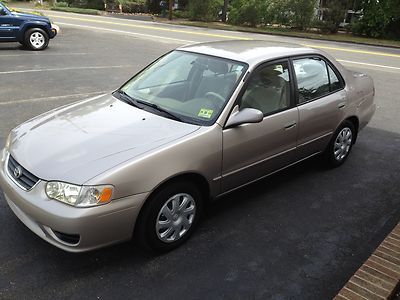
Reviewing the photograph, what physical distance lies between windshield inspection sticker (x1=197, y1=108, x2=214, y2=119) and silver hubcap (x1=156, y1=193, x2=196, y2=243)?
729mm

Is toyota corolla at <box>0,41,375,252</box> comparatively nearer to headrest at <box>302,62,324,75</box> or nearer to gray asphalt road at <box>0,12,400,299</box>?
headrest at <box>302,62,324,75</box>

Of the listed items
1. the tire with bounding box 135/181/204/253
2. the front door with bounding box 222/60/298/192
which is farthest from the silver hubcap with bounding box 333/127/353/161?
the tire with bounding box 135/181/204/253

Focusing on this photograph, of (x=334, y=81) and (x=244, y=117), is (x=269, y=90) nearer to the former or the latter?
(x=244, y=117)

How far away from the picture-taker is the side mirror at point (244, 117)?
3676 millimetres

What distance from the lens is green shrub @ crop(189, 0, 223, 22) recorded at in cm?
3153

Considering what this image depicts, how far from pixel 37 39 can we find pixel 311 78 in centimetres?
1101

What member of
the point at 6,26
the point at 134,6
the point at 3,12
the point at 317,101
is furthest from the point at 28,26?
the point at 134,6

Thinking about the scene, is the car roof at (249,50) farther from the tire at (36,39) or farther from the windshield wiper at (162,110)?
the tire at (36,39)

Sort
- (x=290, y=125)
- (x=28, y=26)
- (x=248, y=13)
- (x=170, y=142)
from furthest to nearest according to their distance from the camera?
1. (x=248, y=13)
2. (x=28, y=26)
3. (x=290, y=125)
4. (x=170, y=142)

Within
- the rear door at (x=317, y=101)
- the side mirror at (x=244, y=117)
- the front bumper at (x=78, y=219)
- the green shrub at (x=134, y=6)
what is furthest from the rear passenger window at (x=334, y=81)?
the green shrub at (x=134, y=6)

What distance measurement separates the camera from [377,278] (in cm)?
286

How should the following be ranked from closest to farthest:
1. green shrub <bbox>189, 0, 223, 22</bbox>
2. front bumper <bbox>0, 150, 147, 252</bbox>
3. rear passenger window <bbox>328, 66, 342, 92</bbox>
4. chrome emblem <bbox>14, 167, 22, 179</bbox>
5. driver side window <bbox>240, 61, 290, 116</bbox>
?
front bumper <bbox>0, 150, 147, 252</bbox> → chrome emblem <bbox>14, 167, 22, 179</bbox> → driver side window <bbox>240, 61, 290, 116</bbox> → rear passenger window <bbox>328, 66, 342, 92</bbox> → green shrub <bbox>189, 0, 223, 22</bbox>

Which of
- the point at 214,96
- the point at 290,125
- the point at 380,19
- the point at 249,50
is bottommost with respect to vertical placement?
the point at 380,19

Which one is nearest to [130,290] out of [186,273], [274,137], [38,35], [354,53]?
[186,273]
